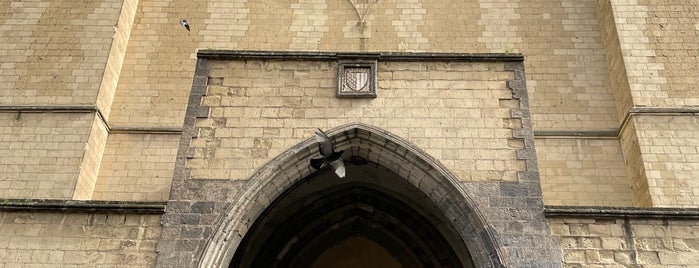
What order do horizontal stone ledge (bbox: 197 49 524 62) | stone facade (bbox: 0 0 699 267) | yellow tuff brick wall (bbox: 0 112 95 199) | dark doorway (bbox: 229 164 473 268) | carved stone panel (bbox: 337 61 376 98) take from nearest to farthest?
stone facade (bbox: 0 0 699 267) < carved stone panel (bbox: 337 61 376 98) < horizontal stone ledge (bbox: 197 49 524 62) < dark doorway (bbox: 229 164 473 268) < yellow tuff brick wall (bbox: 0 112 95 199)

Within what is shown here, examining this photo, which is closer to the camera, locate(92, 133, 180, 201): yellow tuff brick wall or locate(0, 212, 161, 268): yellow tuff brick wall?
locate(0, 212, 161, 268): yellow tuff brick wall

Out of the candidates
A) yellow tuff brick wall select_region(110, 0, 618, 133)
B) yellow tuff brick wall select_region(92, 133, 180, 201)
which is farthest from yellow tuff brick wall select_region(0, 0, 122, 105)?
yellow tuff brick wall select_region(92, 133, 180, 201)

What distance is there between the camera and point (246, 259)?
7859 mm

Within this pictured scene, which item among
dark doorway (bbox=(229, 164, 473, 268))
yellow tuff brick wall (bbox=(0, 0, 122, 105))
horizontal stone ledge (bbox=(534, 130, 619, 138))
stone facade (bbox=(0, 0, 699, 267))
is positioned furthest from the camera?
yellow tuff brick wall (bbox=(0, 0, 122, 105))

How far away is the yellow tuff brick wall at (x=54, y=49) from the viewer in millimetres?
9273

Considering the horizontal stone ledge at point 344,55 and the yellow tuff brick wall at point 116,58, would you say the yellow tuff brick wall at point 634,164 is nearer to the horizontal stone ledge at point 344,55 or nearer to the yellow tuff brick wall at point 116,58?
the horizontal stone ledge at point 344,55

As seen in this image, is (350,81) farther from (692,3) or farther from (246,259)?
(692,3)

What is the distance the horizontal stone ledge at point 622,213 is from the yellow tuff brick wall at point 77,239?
13.0 ft

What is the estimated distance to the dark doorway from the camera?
Result: 25.6 ft

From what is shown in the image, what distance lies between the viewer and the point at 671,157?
8.48m

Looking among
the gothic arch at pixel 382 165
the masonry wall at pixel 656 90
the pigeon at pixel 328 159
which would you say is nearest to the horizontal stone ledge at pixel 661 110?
the masonry wall at pixel 656 90

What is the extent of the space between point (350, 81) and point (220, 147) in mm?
1601

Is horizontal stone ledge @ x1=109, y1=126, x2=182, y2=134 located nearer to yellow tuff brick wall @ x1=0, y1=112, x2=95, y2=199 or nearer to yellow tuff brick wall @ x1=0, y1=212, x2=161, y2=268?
yellow tuff brick wall @ x1=0, y1=112, x2=95, y2=199

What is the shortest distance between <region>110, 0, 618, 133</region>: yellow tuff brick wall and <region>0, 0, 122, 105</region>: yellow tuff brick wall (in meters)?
0.53
